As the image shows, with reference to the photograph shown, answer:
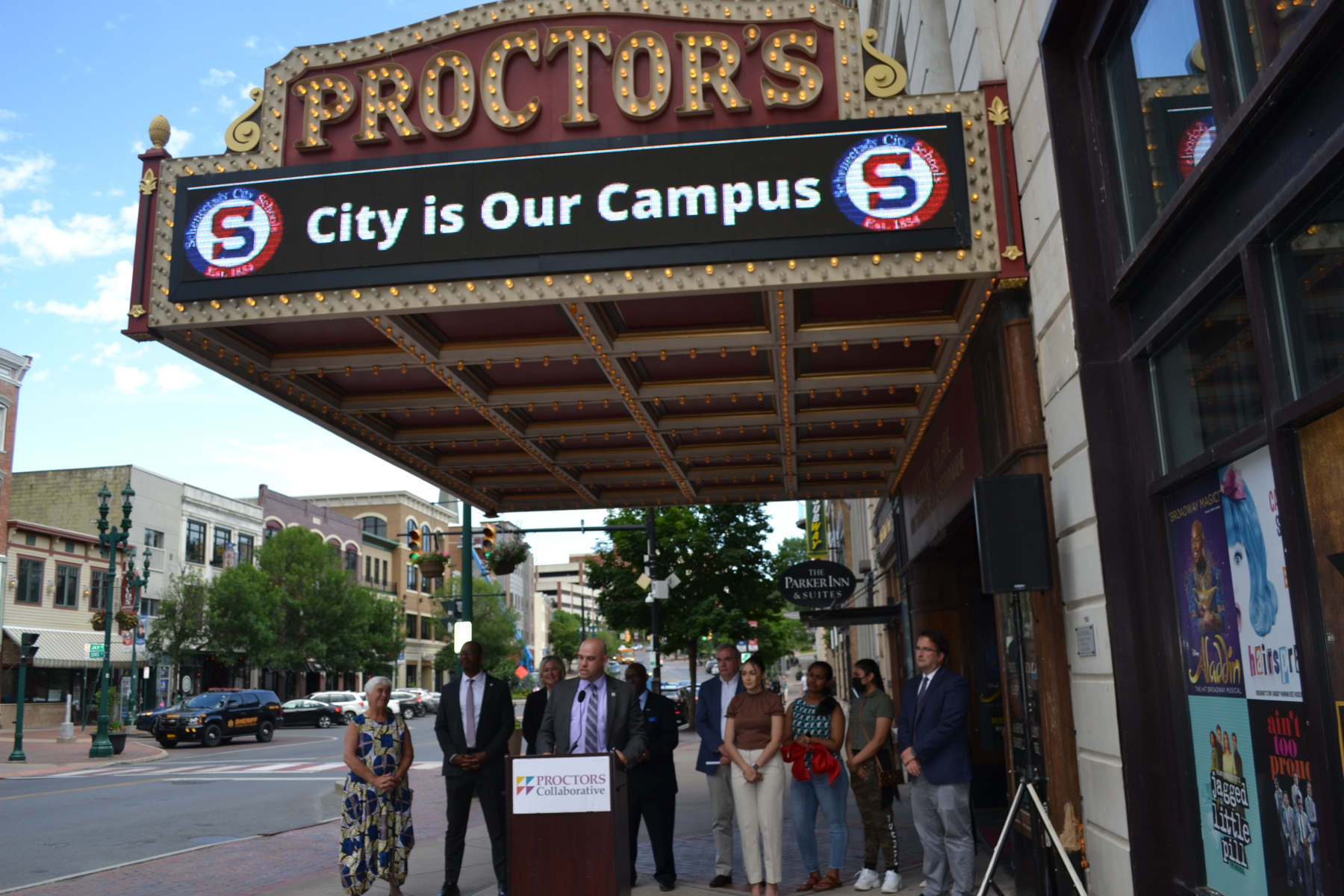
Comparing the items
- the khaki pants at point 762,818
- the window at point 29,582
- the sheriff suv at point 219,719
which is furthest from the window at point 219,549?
the khaki pants at point 762,818

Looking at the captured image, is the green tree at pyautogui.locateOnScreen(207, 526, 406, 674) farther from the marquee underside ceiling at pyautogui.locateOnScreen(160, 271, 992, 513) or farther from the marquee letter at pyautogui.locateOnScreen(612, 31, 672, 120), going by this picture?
the marquee letter at pyautogui.locateOnScreen(612, 31, 672, 120)

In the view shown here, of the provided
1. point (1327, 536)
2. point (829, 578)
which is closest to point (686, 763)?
point (829, 578)

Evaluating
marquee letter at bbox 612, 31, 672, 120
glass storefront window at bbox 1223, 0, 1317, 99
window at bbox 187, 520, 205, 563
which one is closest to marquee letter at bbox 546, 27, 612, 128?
marquee letter at bbox 612, 31, 672, 120

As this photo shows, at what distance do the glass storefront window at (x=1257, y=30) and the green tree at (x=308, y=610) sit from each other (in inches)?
1875

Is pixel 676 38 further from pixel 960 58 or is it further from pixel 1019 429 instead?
pixel 1019 429

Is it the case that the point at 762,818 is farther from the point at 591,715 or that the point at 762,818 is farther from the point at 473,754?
the point at 473,754

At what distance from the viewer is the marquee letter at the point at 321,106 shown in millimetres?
8102

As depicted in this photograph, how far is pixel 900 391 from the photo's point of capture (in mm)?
11180

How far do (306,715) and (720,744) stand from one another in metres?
38.7

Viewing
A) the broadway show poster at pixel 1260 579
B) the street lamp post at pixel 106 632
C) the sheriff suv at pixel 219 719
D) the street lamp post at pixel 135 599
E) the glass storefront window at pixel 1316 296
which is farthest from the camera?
the street lamp post at pixel 135 599

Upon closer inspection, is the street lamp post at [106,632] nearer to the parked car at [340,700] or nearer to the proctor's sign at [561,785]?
the parked car at [340,700]

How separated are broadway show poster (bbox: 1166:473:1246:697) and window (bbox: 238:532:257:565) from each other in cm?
5797

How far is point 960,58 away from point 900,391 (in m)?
3.41

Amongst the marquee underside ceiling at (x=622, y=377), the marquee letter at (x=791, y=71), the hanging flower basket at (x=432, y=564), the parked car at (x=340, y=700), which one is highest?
the marquee letter at (x=791, y=71)
